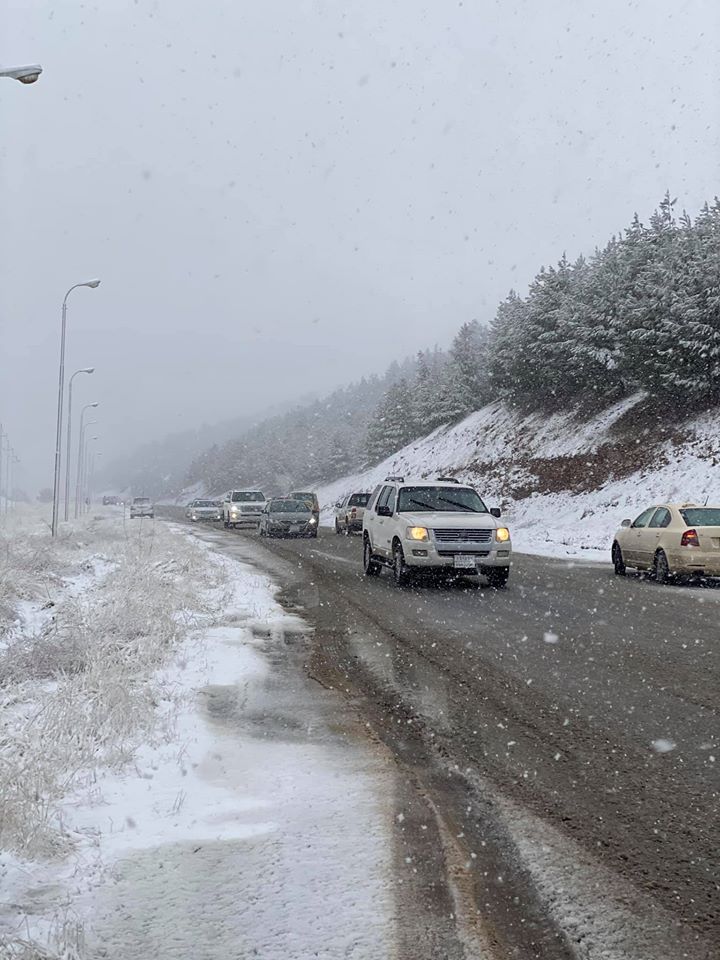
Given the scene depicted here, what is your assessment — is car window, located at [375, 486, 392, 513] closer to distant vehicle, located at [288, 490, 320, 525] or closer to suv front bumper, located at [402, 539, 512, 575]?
suv front bumper, located at [402, 539, 512, 575]

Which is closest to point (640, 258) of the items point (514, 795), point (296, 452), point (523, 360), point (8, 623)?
point (523, 360)

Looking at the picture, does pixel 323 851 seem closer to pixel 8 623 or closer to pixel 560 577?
pixel 8 623

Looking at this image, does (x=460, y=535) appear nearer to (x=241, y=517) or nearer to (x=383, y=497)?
(x=383, y=497)

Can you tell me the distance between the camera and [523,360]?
175ft

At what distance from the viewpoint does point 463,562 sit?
14141 mm

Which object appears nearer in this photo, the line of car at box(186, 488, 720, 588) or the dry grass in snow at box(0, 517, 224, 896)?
the dry grass in snow at box(0, 517, 224, 896)

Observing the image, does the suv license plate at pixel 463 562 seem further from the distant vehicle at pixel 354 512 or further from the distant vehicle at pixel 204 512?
the distant vehicle at pixel 204 512

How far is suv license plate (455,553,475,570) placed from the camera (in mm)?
14117

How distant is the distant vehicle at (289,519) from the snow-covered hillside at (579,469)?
8.27 m

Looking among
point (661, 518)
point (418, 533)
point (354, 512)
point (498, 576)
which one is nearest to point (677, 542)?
point (661, 518)

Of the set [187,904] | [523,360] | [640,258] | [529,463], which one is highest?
[640,258]

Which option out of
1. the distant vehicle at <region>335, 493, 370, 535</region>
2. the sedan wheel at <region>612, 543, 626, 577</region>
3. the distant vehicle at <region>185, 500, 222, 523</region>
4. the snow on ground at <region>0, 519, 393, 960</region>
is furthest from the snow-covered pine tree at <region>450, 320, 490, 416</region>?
the snow on ground at <region>0, 519, 393, 960</region>

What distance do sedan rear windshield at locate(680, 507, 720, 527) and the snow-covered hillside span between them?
8339 millimetres

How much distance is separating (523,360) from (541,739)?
49709 mm
